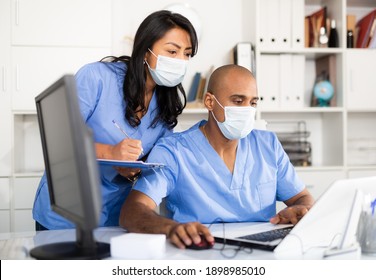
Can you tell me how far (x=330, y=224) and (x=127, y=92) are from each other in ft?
2.99

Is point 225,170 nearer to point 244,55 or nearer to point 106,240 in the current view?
point 106,240

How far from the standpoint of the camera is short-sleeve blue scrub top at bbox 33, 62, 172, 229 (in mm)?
1636

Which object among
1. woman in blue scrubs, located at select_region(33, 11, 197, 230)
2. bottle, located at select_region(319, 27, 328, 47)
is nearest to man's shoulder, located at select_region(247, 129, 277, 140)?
woman in blue scrubs, located at select_region(33, 11, 197, 230)

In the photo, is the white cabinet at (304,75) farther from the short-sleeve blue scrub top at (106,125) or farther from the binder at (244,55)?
the short-sleeve blue scrub top at (106,125)

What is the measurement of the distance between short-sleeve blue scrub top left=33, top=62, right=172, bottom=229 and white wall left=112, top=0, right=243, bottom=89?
1.30 metres

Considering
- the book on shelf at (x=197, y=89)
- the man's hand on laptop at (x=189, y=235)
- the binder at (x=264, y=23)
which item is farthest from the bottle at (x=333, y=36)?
the man's hand on laptop at (x=189, y=235)

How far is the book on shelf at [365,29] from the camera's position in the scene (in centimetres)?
295

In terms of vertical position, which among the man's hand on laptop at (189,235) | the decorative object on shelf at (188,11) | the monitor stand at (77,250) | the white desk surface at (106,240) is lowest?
the white desk surface at (106,240)

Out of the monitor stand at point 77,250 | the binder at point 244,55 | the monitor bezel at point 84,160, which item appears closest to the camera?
the monitor bezel at point 84,160

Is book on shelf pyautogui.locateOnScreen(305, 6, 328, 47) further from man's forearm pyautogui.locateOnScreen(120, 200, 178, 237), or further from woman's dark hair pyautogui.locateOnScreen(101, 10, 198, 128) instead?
man's forearm pyautogui.locateOnScreen(120, 200, 178, 237)

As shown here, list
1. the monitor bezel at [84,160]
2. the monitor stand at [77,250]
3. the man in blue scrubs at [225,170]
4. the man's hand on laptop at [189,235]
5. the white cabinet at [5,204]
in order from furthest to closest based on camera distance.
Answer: the white cabinet at [5,204] → the man in blue scrubs at [225,170] → the man's hand on laptop at [189,235] → the monitor stand at [77,250] → the monitor bezel at [84,160]

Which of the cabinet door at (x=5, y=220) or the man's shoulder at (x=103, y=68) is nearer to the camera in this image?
the man's shoulder at (x=103, y=68)
